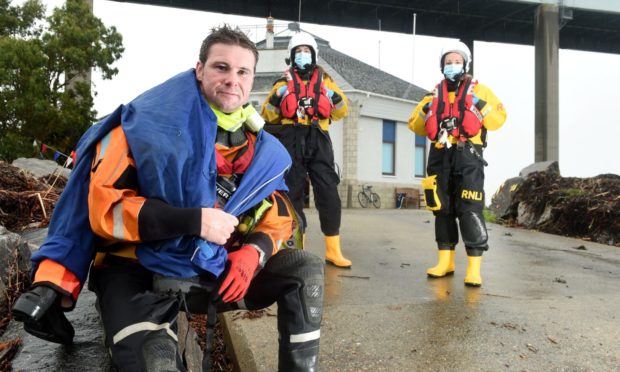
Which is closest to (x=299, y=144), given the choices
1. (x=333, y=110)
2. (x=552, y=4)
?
(x=333, y=110)

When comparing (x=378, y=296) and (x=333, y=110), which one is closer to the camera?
(x=378, y=296)

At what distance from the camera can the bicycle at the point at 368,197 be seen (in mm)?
18531

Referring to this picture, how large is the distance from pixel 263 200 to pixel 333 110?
315cm

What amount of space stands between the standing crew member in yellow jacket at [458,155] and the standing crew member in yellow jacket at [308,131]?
97cm

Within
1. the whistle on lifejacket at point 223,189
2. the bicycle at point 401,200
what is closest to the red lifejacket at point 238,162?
the whistle on lifejacket at point 223,189

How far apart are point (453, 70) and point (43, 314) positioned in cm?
379

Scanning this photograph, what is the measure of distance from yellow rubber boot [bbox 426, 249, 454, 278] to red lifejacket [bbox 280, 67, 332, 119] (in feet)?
5.70

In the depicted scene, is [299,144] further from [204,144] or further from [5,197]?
[204,144]

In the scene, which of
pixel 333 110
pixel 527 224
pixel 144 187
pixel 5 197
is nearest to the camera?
pixel 144 187

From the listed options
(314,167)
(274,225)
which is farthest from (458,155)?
(274,225)

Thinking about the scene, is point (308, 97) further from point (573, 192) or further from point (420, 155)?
point (420, 155)

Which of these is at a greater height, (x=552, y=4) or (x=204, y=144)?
(x=552, y=4)

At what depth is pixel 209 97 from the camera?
2.14m

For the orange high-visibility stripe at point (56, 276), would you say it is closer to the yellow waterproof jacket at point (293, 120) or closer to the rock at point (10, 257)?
the rock at point (10, 257)
